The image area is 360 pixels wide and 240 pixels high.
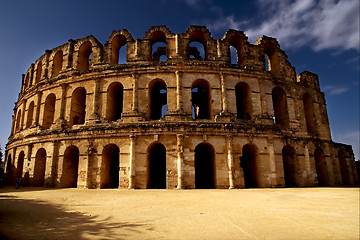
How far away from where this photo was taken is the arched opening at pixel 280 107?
55.5 ft

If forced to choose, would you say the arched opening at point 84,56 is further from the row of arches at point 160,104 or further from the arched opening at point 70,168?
the arched opening at point 70,168

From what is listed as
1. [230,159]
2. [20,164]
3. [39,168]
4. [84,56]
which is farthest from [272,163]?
[20,164]

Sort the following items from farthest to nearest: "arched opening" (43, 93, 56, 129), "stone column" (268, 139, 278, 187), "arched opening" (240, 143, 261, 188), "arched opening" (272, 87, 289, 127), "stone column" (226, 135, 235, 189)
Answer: "arched opening" (43, 93, 56, 129) < "arched opening" (272, 87, 289, 127) < "arched opening" (240, 143, 261, 188) < "stone column" (268, 139, 278, 187) < "stone column" (226, 135, 235, 189)

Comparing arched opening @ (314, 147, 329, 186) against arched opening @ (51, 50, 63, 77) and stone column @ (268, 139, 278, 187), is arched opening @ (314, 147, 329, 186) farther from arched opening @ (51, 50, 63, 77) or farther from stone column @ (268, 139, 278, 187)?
arched opening @ (51, 50, 63, 77)

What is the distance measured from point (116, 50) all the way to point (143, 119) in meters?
7.18

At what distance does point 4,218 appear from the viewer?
5.39 metres

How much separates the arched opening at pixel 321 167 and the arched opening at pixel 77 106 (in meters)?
20.1

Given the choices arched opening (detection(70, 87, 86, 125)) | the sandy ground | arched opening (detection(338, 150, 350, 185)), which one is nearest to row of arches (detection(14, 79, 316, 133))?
arched opening (detection(70, 87, 86, 125))

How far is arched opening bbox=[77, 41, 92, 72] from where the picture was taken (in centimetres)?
1771

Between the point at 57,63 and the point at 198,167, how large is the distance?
1587 cm

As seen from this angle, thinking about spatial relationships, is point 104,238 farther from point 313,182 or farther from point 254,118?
point 313,182

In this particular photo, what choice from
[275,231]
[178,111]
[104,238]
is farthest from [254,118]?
[104,238]

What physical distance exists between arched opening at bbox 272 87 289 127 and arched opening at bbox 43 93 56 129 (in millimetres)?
19250

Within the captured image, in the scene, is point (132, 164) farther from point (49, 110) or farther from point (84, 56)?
point (84, 56)
